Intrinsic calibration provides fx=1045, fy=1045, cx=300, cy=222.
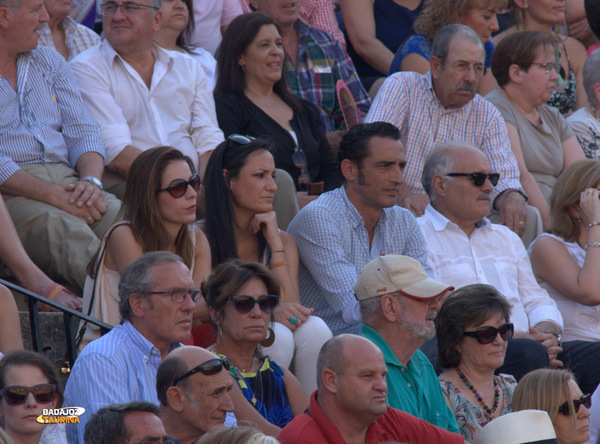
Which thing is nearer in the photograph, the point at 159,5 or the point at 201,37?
the point at 159,5

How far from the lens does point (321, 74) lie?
26.6ft

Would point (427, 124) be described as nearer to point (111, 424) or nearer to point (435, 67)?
point (435, 67)

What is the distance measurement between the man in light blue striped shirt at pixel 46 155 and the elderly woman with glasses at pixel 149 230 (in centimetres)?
57

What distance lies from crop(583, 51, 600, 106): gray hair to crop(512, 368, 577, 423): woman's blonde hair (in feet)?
13.0

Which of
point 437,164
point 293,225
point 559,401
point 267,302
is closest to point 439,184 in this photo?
point 437,164

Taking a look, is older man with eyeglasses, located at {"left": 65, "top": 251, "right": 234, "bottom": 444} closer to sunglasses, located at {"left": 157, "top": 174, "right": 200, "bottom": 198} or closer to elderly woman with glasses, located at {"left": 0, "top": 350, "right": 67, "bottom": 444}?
elderly woman with glasses, located at {"left": 0, "top": 350, "right": 67, "bottom": 444}

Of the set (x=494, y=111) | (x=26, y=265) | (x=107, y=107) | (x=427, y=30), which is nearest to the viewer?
(x=26, y=265)

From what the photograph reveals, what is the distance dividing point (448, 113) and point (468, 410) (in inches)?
107

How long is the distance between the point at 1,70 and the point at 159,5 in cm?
117

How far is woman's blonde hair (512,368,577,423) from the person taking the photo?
4.97 meters

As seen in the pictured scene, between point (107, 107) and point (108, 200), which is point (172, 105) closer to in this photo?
point (107, 107)

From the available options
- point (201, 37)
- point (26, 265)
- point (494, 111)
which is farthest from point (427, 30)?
point (26, 265)

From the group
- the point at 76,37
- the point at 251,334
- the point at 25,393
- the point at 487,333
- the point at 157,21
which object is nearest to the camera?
the point at 25,393

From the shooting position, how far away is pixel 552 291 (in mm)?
6641
